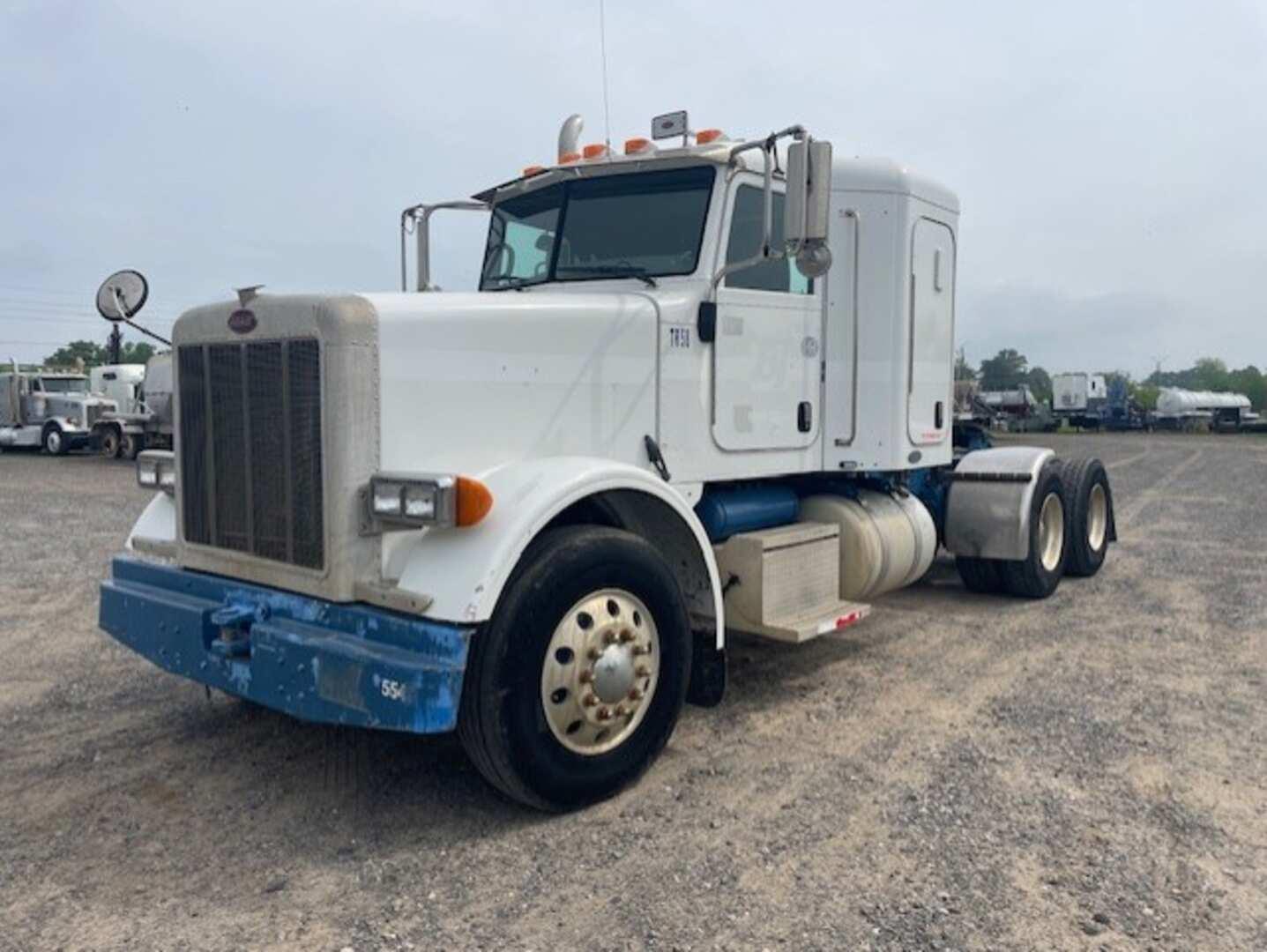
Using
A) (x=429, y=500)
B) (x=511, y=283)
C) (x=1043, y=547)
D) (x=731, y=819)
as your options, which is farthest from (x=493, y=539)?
(x=1043, y=547)

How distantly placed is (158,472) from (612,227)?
8.67 feet

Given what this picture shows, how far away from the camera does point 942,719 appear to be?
544 cm

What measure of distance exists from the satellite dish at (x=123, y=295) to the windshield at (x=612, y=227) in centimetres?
195

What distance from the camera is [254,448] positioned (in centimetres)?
438

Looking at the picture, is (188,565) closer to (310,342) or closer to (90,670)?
(310,342)

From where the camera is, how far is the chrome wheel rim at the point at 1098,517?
9.55 meters

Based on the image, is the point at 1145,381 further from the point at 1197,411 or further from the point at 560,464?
the point at 560,464

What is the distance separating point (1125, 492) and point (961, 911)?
53.8ft

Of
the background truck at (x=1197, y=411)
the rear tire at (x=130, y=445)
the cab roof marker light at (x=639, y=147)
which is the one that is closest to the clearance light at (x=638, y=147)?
the cab roof marker light at (x=639, y=147)

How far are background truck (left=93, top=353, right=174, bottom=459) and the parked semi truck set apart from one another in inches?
771

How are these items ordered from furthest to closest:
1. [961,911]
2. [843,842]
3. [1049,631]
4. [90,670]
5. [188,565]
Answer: [1049,631]
[90,670]
[188,565]
[843,842]
[961,911]

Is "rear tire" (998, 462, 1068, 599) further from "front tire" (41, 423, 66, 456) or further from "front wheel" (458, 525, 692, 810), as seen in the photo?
"front tire" (41, 423, 66, 456)

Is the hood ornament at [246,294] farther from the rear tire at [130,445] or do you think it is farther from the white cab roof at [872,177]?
the rear tire at [130,445]

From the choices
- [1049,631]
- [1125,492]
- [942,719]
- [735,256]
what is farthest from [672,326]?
[1125,492]
